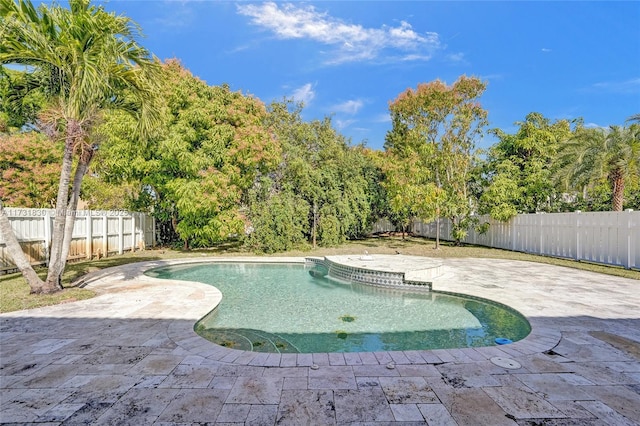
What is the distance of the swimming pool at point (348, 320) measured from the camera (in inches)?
201

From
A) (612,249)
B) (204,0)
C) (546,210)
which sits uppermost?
(204,0)

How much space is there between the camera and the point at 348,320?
6227 mm

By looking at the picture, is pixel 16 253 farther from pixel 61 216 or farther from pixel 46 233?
pixel 46 233

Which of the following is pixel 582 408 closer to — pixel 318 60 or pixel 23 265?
pixel 23 265

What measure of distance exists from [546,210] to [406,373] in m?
18.8

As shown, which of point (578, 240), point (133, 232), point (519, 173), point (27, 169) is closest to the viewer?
point (578, 240)

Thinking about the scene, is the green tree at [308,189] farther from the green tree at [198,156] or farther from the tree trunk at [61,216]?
the tree trunk at [61,216]

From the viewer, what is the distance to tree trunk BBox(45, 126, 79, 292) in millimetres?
6277

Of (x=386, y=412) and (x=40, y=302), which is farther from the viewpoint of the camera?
(x=40, y=302)

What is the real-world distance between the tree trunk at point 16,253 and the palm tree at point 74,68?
24 millimetres

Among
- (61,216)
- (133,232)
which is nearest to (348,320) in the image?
(61,216)

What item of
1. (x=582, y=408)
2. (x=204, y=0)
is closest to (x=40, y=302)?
(x=582, y=408)

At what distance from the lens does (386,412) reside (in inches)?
106

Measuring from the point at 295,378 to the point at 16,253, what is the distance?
6.47 meters
